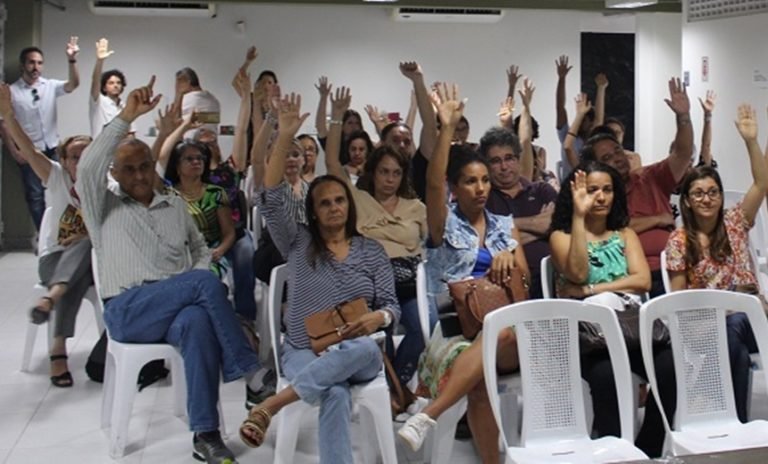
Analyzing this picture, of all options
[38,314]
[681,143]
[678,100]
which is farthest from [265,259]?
[678,100]

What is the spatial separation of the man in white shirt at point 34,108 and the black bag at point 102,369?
375cm

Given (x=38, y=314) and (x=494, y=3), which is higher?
(x=494, y=3)

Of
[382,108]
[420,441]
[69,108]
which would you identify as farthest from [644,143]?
[420,441]

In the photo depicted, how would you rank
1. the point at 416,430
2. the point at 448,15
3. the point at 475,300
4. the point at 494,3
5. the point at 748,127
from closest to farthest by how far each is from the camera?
the point at 416,430, the point at 475,300, the point at 748,127, the point at 494,3, the point at 448,15

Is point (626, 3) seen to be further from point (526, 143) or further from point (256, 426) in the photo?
point (256, 426)

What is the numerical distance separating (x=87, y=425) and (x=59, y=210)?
43.1 inches

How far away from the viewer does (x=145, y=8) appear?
858cm

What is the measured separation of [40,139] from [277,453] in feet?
18.7

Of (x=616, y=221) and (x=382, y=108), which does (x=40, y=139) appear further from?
(x=616, y=221)

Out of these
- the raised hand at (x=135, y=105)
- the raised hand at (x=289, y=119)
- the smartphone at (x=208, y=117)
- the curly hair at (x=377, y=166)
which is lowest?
the curly hair at (x=377, y=166)

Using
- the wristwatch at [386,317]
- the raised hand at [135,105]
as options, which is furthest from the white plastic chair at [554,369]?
the raised hand at [135,105]

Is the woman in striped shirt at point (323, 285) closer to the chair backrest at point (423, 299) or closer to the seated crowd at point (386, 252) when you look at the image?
the seated crowd at point (386, 252)

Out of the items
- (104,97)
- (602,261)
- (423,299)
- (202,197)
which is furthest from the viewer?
(104,97)

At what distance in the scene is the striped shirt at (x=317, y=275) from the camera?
10.7 ft
